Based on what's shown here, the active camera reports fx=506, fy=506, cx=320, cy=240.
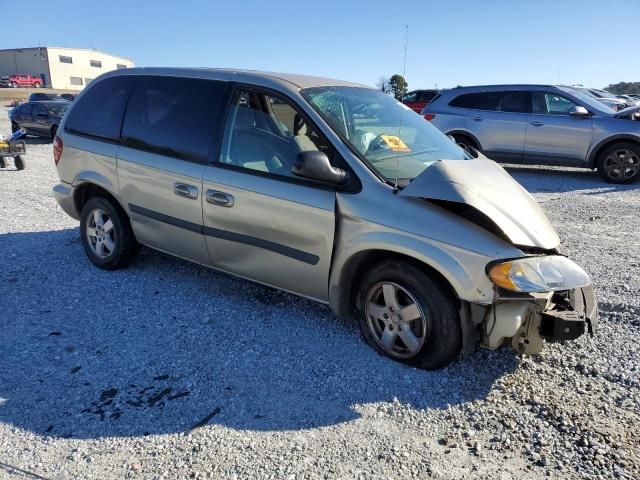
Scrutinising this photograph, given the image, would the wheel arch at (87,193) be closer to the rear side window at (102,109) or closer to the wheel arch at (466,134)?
the rear side window at (102,109)

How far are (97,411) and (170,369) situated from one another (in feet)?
1.72

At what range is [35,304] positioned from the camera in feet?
13.7

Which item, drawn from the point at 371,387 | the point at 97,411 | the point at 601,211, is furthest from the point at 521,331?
the point at 601,211

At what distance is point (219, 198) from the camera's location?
150 inches

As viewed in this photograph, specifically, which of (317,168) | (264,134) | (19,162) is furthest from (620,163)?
(19,162)

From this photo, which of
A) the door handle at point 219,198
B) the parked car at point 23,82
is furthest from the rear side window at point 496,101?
the parked car at point 23,82

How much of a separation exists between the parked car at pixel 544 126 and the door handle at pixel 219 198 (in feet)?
27.4

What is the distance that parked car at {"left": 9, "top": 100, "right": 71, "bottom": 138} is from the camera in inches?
693

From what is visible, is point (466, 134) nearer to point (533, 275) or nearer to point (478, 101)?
point (478, 101)

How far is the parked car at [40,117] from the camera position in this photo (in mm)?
17594

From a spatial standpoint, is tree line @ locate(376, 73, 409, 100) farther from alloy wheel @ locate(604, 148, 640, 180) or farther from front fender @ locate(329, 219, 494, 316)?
alloy wheel @ locate(604, 148, 640, 180)

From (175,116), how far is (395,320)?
2.46 metres

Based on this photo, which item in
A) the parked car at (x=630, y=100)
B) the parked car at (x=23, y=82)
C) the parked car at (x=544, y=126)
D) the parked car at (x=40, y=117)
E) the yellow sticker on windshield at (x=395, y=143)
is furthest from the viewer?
the parked car at (x=23, y=82)

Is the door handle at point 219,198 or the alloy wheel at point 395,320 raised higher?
the door handle at point 219,198
